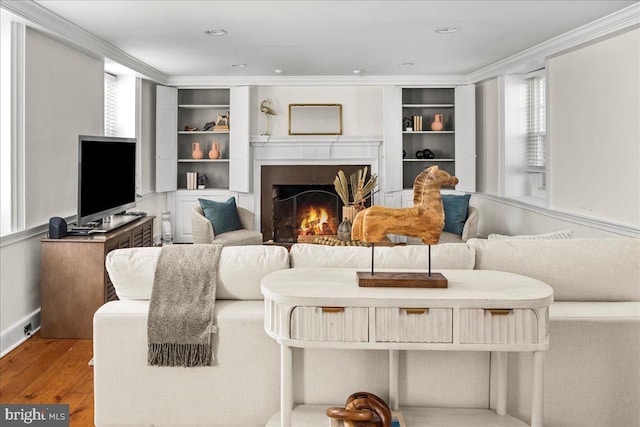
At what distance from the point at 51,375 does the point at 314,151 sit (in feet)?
16.6

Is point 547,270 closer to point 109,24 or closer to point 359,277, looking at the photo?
point 359,277

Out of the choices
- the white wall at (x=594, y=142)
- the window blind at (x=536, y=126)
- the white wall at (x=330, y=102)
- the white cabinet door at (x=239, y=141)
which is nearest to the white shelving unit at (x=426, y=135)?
the white wall at (x=330, y=102)

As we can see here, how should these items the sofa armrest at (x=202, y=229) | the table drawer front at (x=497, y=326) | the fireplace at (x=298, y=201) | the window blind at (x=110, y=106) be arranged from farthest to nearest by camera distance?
the fireplace at (x=298, y=201)
the window blind at (x=110, y=106)
the sofa armrest at (x=202, y=229)
the table drawer front at (x=497, y=326)

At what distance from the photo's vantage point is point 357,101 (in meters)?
7.72

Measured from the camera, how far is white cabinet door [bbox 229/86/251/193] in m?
7.41

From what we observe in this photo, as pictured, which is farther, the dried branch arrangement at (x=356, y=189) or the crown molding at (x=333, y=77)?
the dried branch arrangement at (x=356, y=189)

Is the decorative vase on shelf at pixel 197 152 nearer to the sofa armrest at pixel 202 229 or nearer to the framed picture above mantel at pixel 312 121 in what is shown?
the framed picture above mantel at pixel 312 121

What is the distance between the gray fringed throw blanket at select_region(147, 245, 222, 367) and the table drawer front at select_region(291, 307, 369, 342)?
0.55 metres

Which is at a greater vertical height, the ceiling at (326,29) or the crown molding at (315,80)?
the crown molding at (315,80)

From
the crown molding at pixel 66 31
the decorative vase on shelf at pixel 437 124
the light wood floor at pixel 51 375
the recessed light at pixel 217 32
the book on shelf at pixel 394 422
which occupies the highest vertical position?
the recessed light at pixel 217 32

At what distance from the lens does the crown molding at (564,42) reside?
4111mm

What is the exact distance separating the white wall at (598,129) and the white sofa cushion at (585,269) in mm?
2116

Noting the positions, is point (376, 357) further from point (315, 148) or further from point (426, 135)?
point (426, 135)

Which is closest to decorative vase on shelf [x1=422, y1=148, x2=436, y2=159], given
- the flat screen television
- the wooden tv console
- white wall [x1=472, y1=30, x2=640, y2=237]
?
white wall [x1=472, y1=30, x2=640, y2=237]
